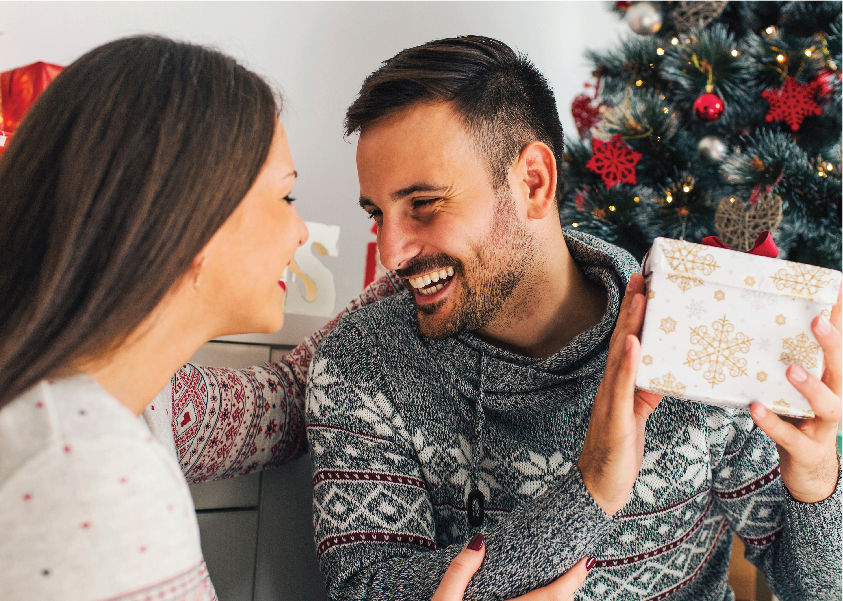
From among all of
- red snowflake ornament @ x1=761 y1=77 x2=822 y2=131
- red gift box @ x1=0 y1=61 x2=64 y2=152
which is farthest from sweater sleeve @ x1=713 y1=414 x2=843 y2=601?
red gift box @ x1=0 y1=61 x2=64 y2=152

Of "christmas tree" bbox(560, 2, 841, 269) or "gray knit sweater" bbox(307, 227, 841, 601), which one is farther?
"christmas tree" bbox(560, 2, 841, 269)

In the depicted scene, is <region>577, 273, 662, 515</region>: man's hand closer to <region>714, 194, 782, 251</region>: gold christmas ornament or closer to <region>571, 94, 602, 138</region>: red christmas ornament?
<region>714, 194, 782, 251</region>: gold christmas ornament

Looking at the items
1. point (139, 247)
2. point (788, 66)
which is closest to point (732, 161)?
point (788, 66)

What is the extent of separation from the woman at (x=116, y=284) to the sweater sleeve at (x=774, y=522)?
2.39 feet

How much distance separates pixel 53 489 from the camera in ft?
1.66

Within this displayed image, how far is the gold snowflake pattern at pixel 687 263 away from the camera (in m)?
0.72

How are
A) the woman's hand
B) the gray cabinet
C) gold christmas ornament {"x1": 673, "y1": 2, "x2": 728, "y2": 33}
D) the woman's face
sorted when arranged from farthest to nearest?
gold christmas ornament {"x1": 673, "y1": 2, "x2": 728, "y2": 33}
the gray cabinet
the woman's hand
the woman's face

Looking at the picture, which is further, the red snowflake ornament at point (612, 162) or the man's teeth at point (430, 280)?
the red snowflake ornament at point (612, 162)

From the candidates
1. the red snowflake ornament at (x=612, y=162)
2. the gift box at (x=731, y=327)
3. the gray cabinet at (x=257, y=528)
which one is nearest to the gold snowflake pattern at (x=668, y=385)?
the gift box at (x=731, y=327)

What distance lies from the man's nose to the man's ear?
20 centimetres

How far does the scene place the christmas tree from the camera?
4.66 feet

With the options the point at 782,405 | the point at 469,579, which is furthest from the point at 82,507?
the point at 782,405

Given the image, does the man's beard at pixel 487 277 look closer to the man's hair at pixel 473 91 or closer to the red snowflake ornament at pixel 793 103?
the man's hair at pixel 473 91

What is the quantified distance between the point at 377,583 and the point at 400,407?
0.84ft
